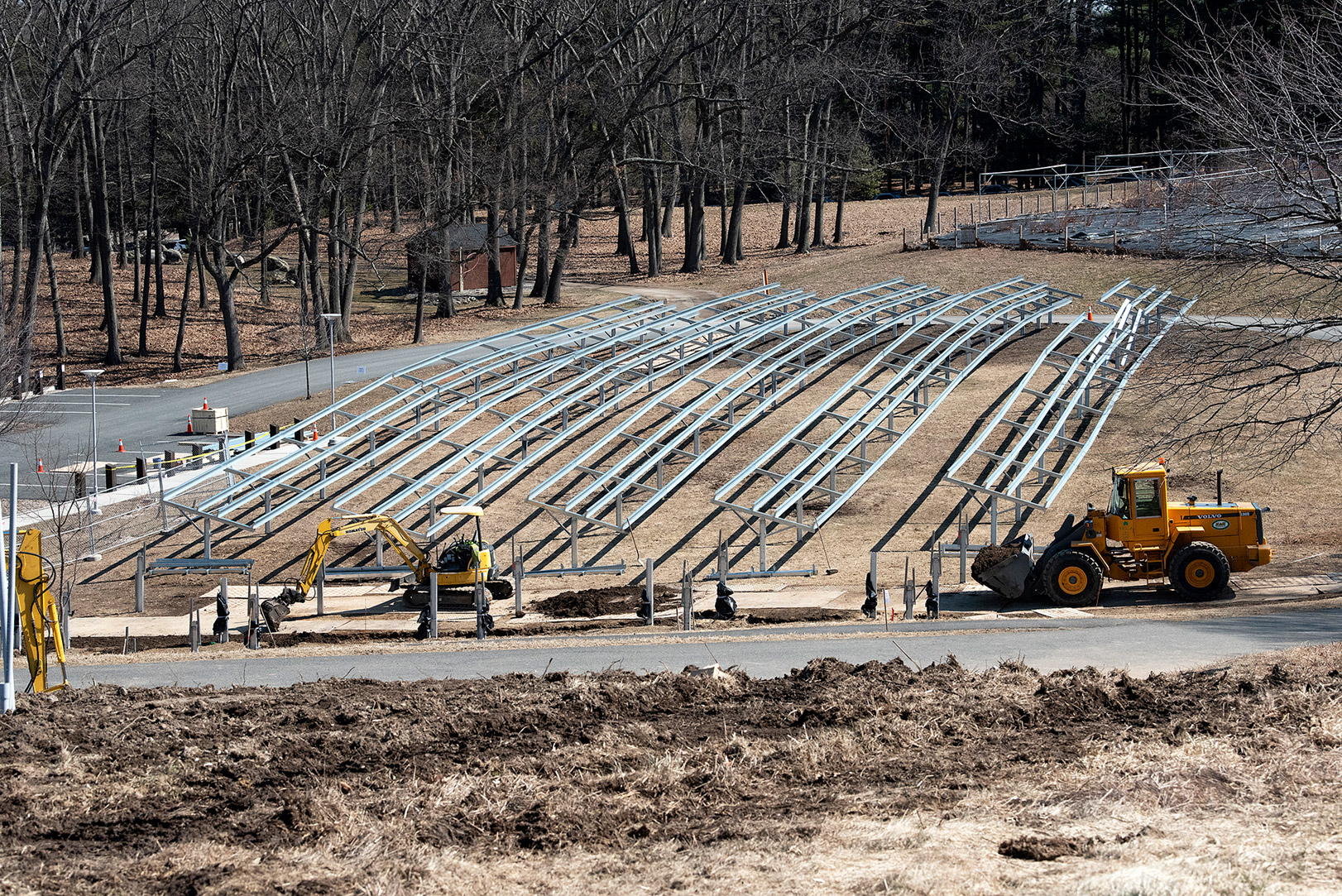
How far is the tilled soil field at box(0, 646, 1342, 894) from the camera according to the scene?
8.50m

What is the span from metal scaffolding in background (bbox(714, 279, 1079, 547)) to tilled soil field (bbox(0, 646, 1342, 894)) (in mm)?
10048

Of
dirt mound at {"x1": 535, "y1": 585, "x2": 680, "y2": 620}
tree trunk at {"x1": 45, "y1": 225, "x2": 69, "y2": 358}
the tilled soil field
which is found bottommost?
dirt mound at {"x1": 535, "y1": 585, "x2": 680, "y2": 620}

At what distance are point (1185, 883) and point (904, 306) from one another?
35037 millimetres

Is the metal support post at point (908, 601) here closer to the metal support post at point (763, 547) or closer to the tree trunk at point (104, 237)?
the metal support post at point (763, 547)

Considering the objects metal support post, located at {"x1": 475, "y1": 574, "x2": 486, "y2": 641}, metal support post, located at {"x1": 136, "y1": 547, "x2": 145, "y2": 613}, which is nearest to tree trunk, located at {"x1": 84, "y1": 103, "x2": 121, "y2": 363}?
metal support post, located at {"x1": 136, "y1": 547, "x2": 145, "y2": 613}

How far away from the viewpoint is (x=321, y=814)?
9.67 meters

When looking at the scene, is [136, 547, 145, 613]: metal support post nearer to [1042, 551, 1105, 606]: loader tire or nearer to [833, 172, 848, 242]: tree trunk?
[1042, 551, 1105, 606]: loader tire

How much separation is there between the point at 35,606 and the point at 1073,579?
1405 centimetres

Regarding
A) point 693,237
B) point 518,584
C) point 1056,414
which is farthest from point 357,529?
point 693,237

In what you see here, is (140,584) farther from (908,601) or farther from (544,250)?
(544,250)

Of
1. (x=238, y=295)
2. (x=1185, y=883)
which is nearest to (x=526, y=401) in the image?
(x=1185, y=883)

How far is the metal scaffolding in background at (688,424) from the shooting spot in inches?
979

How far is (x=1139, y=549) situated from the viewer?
20.0m

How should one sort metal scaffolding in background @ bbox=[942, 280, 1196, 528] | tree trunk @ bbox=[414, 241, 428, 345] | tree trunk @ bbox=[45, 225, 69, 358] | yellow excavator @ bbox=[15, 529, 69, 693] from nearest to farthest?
yellow excavator @ bbox=[15, 529, 69, 693] → metal scaffolding in background @ bbox=[942, 280, 1196, 528] → tree trunk @ bbox=[414, 241, 428, 345] → tree trunk @ bbox=[45, 225, 69, 358]
